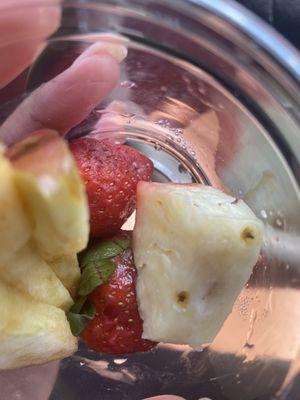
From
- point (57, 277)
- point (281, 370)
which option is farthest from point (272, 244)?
point (57, 277)

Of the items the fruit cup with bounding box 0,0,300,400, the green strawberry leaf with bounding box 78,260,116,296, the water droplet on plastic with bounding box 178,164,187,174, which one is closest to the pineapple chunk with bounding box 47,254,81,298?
the green strawberry leaf with bounding box 78,260,116,296

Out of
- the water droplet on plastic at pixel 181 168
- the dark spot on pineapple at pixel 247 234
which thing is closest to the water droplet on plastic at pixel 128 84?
the water droplet on plastic at pixel 181 168

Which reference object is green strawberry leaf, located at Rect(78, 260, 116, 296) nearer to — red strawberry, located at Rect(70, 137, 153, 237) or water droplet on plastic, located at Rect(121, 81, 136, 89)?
red strawberry, located at Rect(70, 137, 153, 237)

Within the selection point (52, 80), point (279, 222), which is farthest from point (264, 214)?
point (52, 80)

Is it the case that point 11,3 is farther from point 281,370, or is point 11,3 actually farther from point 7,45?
point 281,370

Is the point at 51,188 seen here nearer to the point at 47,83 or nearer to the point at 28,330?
the point at 28,330
